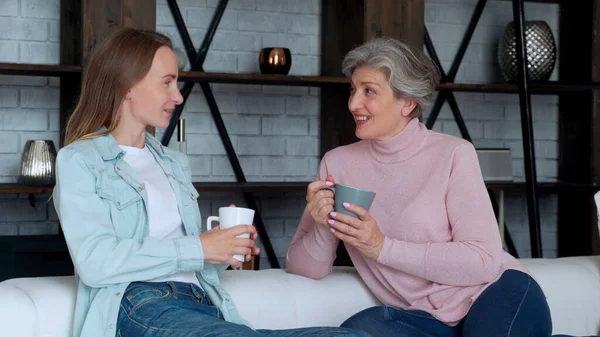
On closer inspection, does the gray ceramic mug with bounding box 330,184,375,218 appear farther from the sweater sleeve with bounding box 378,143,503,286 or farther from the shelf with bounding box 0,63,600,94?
the shelf with bounding box 0,63,600,94

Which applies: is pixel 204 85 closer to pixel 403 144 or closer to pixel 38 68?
pixel 38 68

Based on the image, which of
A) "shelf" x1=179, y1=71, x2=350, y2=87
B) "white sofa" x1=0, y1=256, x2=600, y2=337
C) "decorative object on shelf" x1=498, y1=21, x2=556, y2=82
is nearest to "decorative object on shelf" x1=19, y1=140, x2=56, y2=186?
"shelf" x1=179, y1=71, x2=350, y2=87

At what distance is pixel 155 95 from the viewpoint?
1.93m

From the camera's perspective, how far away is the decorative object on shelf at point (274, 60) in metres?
3.68

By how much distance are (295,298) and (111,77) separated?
2.37 ft

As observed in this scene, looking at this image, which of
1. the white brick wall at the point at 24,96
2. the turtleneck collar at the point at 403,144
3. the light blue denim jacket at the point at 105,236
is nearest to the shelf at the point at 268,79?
the white brick wall at the point at 24,96

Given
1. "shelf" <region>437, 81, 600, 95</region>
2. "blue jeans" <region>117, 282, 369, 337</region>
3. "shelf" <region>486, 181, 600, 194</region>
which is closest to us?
"blue jeans" <region>117, 282, 369, 337</region>

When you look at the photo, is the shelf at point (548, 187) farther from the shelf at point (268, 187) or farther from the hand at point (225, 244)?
the hand at point (225, 244)

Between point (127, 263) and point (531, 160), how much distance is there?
8.04 feet

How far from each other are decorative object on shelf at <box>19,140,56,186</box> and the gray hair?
167cm

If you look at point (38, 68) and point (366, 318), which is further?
point (38, 68)

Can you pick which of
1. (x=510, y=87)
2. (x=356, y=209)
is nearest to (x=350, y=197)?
(x=356, y=209)

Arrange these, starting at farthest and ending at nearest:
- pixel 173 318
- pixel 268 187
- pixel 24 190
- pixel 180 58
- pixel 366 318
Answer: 1. pixel 268 187
2. pixel 180 58
3. pixel 24 190
4. pixel 366 318
5. pixel 173 318

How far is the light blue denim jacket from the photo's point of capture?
171cm
